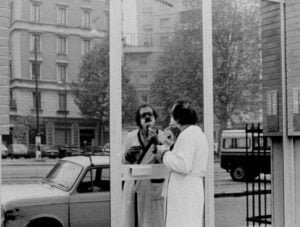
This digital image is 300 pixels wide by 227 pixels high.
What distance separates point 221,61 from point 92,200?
7.28ft

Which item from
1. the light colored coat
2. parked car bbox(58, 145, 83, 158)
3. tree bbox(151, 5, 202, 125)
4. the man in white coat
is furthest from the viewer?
tree bbox(151, 5, 202, 125)

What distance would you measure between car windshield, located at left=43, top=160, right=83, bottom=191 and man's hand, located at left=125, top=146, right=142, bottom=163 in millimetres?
629

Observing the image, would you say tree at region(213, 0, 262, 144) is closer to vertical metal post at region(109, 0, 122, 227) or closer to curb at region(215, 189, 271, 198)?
curb at region(215, 189, 271, 198)

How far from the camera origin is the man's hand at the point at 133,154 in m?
4.86

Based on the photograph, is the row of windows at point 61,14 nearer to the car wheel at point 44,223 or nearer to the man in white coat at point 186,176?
the man in white coat at point 186,176

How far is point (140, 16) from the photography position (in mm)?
5020

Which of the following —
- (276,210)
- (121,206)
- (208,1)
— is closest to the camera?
(121,206)

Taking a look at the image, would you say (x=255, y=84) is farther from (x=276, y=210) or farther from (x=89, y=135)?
(x=89, y=135)

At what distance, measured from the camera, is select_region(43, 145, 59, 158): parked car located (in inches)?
169

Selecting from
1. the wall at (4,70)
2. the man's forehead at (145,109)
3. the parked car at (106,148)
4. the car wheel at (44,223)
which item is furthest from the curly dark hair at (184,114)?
the wall at (4,70)

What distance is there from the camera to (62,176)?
4.33m

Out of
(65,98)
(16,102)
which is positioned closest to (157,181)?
(65,98)

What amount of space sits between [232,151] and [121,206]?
1861mm

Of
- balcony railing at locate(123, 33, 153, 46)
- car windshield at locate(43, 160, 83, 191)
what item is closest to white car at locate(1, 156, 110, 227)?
car windshield at locate(43, 160, 83, 191)
